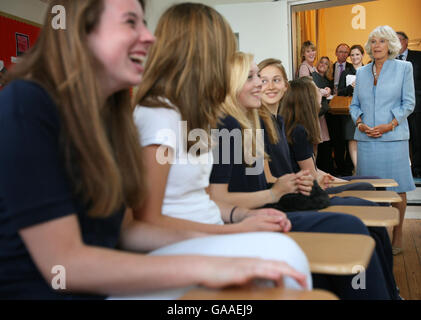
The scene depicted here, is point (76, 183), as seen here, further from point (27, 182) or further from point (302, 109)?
point (302, 109)

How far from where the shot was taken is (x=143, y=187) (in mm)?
1021

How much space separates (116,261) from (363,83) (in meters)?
3.44

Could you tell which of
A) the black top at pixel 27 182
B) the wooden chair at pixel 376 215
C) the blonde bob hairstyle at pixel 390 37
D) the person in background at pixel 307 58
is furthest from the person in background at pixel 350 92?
the black top at pixel 27 182

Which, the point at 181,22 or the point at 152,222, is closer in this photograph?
the point at 152,222

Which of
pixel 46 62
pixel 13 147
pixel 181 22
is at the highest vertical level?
pixel 181 22

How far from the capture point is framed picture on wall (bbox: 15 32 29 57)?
4082 mm

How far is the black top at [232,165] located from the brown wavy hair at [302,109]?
3.00 ft

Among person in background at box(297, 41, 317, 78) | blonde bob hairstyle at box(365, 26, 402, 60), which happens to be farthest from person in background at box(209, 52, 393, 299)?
person in background at box(297, 41, 317, 78)

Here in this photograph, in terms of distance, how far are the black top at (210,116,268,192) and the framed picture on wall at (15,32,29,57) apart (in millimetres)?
2946

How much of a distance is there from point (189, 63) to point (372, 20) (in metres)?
7.74

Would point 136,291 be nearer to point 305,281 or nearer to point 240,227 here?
point 305,281

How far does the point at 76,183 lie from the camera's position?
2.60 feet

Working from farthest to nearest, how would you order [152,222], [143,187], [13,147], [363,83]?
[363,83] < [152,222] < [143,187] < [13,147]

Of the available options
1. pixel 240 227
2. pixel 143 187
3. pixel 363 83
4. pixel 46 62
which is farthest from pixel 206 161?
pixel 363 83
